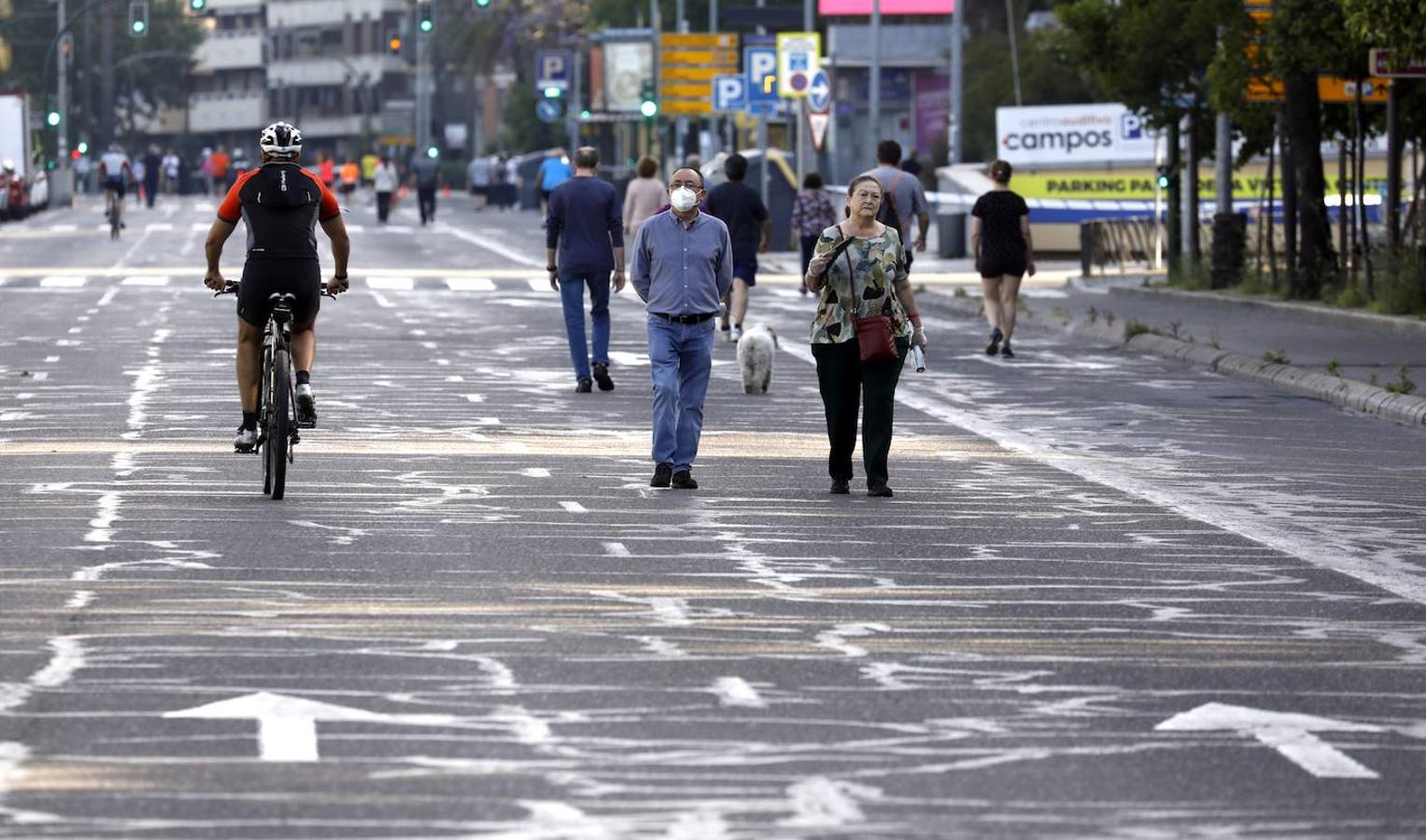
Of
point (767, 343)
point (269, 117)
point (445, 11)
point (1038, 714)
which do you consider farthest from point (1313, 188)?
point (269, 117)

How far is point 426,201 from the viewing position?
70188mm

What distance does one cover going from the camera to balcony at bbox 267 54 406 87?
164750 mm

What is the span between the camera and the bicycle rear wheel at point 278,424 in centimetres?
1390

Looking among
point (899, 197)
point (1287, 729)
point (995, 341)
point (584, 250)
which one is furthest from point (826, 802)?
point (899, 197)

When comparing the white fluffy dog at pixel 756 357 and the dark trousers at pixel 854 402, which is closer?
the dark trousers at pixel 854 402

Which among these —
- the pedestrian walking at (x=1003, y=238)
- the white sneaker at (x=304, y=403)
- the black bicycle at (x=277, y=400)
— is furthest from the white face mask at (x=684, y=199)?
the pedestrian walking at (x=1003, y=238)

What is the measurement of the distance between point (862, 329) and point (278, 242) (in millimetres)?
2820

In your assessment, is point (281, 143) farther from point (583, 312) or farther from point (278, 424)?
point (583, 312)

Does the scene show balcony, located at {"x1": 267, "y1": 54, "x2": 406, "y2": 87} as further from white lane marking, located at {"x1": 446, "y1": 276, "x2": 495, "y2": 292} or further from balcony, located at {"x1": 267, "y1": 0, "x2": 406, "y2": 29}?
white lane marking, located at {"x1": 446, "y1": 276, "x2": 495, "y2": 292}

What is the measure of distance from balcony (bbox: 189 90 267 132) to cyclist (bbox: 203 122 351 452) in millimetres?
156259

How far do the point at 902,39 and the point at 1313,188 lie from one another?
64.8m

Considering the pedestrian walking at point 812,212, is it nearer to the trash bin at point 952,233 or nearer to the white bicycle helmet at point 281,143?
the trash bin at point 952,233

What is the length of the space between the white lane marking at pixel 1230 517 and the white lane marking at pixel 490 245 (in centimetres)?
2906

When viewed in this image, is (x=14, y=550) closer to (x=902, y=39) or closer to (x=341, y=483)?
(x=341, y=483)
